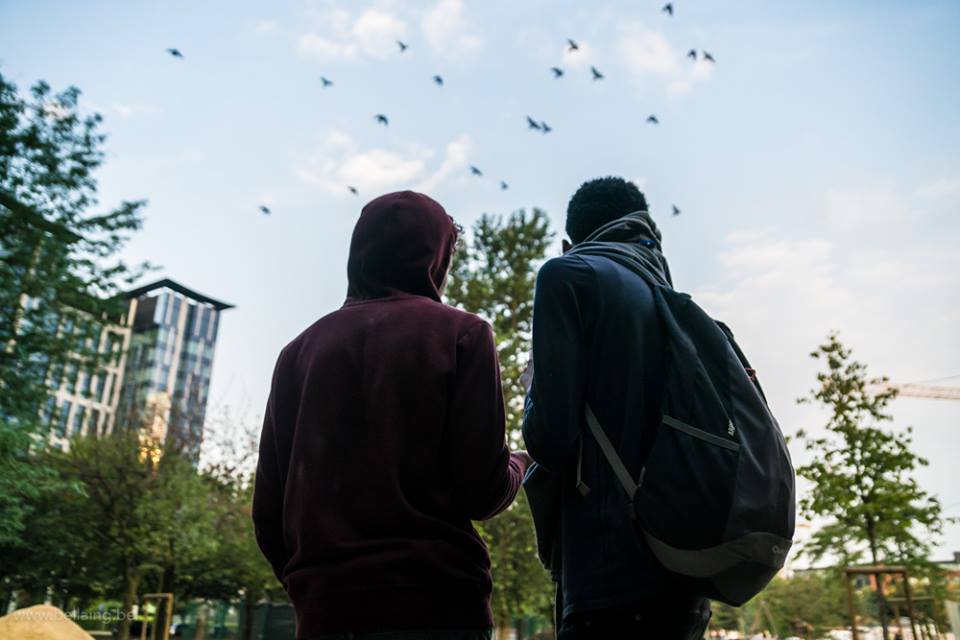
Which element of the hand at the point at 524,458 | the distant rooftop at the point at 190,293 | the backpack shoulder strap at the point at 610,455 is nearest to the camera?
the backpack shoulder strap at the point at 610,455

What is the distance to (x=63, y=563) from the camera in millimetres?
24250

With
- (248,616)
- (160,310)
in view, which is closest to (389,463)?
(248,616)

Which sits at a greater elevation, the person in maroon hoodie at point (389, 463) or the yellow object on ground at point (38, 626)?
the person in maroon hoodie at point (389, 463)

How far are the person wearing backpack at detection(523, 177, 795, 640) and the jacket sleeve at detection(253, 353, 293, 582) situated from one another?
755mm

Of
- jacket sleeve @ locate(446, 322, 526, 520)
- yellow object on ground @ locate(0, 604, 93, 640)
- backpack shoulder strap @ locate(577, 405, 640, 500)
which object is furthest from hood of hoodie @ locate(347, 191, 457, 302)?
yellow object on ground @ locate(0, 604, 93, 640)

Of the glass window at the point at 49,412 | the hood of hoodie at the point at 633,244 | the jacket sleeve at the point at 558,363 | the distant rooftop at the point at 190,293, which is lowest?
the jacket sleeve at the point at 558,363

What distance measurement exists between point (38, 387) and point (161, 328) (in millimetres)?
73991

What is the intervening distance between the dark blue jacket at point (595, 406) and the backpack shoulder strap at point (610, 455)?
0.05ft

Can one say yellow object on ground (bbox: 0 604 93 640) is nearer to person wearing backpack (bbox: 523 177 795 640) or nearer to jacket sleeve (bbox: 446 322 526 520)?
jacket sleeve (bbox: 446 322 526 520)

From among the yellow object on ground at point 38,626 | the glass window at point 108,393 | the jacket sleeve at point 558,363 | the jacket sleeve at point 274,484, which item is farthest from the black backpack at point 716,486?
the glass window at point 108,393

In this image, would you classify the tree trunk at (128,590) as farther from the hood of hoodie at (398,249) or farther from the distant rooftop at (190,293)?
the distant rooftop at (190,293)

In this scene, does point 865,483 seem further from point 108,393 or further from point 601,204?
point 108,393

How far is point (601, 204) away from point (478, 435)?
98 cm

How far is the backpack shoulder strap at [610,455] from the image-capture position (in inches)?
68.3
